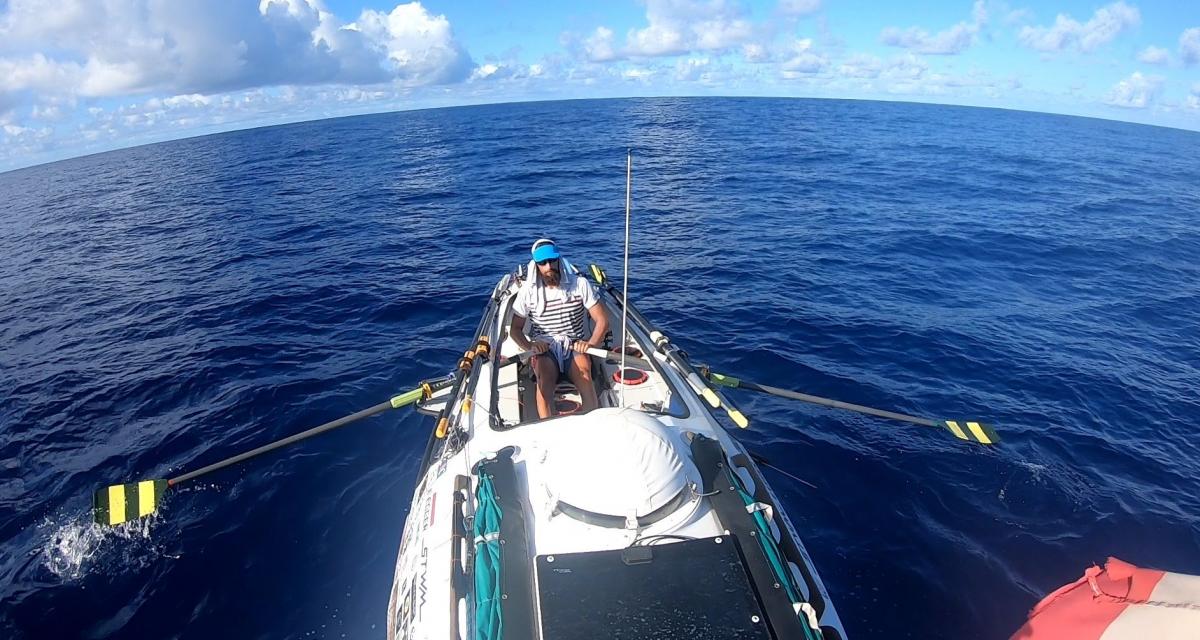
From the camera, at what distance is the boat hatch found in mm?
3068

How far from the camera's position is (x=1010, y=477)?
25.2 feet

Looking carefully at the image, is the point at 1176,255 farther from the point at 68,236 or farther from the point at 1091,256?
the point at 68,236

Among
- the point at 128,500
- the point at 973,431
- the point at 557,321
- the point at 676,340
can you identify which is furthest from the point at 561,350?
the point at 973,431

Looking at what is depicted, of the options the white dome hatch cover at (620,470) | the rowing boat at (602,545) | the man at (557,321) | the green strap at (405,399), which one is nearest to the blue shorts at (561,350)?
the man at (557,321)

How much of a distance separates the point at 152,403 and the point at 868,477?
38.9ft

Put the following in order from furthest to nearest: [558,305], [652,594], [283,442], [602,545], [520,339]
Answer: [520,339] < [558,305] < [283,442] < [602,545] < [652,594]

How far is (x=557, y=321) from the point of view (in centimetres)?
703

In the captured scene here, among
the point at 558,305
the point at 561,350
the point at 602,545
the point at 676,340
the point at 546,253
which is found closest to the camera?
the point at 602,545

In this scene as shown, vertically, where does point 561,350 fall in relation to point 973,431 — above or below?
above

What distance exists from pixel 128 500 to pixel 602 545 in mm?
5230

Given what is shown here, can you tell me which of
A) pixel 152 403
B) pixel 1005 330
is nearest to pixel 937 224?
pixel 1005 330

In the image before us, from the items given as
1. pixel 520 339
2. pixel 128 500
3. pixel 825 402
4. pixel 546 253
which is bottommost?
pixel 128 500

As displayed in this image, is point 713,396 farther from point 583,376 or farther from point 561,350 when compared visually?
point 561,350

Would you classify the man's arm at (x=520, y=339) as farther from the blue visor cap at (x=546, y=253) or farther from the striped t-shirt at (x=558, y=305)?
the blue visor cap at (x=546, y=253)
